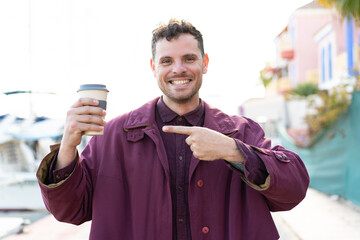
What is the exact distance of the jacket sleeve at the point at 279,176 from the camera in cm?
217

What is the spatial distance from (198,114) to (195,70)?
312 millimetres

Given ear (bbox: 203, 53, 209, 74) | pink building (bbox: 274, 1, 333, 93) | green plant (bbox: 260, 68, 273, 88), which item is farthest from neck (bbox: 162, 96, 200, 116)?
green plant (bbox: 260, 68, 273, 88)

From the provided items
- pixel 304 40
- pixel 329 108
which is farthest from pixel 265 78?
pixel 329 108

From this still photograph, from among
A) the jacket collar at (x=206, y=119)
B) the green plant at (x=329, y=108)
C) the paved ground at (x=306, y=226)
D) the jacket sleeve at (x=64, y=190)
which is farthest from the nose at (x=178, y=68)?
the green plant at (x=329, y=108)

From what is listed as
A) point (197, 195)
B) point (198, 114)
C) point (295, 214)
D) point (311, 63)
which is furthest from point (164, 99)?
point (311, 63)

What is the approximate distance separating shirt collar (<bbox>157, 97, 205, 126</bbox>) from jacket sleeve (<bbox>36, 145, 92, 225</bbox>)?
2.03 feet

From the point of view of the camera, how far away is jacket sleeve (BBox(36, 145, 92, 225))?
2.20 m

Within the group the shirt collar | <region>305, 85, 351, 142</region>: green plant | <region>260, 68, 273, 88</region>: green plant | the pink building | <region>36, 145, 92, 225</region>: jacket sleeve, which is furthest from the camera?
<region>260, 68, 273, 88</region>: green plant

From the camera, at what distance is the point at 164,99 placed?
2785 millimetres

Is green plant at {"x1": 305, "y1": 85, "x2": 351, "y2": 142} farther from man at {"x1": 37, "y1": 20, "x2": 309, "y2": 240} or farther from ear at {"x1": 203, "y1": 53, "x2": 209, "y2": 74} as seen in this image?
man at {"x1": 37, "y1": 20, "x2": 309, "y2": 240}

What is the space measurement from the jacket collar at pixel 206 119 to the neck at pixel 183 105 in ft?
0.27

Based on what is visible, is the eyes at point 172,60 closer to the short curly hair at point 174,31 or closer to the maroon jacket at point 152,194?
the short curly hair at point 174,31

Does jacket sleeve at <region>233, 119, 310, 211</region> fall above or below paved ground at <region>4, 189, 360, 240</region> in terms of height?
above

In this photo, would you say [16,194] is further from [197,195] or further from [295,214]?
[197,195]
